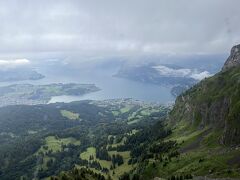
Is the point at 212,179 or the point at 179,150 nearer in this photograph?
the point at 212,179

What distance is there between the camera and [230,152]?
142m

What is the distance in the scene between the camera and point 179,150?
624 ft

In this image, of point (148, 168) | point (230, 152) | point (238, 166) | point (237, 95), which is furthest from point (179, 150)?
point (238, 166)

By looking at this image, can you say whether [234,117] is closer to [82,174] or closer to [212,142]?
[212,142]

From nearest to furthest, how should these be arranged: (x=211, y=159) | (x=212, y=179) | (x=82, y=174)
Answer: (x=212, y=179) < (x=82, y=174) < (x=211, y=159)

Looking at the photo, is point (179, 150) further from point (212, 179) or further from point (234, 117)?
point (212, 179)

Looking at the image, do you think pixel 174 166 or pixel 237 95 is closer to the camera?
pixel 174 166

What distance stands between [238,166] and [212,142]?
1947 inches

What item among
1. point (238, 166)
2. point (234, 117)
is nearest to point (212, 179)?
point (238, 166)

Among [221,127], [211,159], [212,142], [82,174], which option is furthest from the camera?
[221,127]

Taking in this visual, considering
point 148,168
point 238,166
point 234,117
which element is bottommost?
point 148,168

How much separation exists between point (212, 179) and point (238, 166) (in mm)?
11593

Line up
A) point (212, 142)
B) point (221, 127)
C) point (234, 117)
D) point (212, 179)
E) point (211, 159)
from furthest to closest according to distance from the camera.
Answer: point (221, 127) < point (212, 142) < point (234, 117) < point (211, 159) < point (212, 179)

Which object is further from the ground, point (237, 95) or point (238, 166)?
point (237, 95)
